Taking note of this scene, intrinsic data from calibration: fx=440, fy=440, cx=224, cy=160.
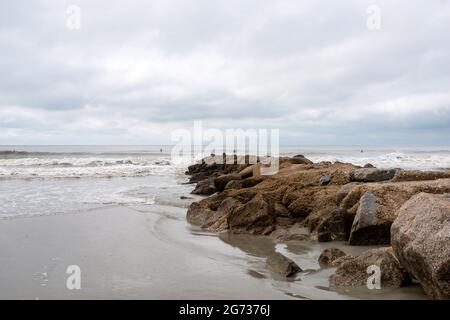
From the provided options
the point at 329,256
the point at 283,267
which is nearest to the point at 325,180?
the point at 329,256

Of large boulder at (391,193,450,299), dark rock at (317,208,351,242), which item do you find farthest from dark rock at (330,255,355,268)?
dark rock at (317,208,351,242)

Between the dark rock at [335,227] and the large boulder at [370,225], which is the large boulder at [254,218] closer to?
the dark rock at [335,227]

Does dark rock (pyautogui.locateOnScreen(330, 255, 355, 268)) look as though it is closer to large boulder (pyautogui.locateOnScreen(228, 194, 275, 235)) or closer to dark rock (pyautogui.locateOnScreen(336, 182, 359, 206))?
large boulder (pyautogui.locateOnScreen(228, 194, 275, 235))

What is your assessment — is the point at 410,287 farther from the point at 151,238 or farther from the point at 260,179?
the point at 260,179

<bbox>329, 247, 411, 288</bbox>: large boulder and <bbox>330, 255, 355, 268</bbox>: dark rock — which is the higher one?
<bbox>329, 247, 411, 288</bbox>: large boulder

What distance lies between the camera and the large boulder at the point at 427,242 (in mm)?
4340

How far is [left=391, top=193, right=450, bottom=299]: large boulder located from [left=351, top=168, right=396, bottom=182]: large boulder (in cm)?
513

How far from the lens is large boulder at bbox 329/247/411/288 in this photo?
5180mm

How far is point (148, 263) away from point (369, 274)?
3219 millimetres

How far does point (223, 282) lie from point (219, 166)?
19676 millimetres

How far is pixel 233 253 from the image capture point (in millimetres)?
7520

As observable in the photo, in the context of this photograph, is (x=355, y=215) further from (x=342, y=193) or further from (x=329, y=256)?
(x=329, y=256)

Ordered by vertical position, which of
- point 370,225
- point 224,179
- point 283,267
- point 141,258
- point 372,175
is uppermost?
point 372,175

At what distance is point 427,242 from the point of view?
14.8 ft
